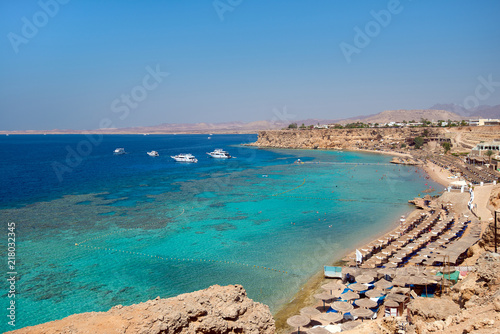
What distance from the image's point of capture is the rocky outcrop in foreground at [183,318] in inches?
295

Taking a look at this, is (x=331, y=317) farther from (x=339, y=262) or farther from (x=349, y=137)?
(x=349, y=137)

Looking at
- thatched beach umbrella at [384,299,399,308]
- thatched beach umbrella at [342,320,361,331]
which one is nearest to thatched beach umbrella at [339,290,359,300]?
thatched beach umbrella at [384,299,399,308]

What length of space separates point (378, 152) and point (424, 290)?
307 feet

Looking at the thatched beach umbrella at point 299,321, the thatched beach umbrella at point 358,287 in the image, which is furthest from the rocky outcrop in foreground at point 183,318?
the thatched beach umbrella at point 358,287

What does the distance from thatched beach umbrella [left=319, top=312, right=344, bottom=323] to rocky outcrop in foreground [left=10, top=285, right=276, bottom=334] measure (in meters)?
6.54

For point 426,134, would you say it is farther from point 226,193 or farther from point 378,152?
point 226,193

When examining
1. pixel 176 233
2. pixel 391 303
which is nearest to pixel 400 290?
pixel 391 303

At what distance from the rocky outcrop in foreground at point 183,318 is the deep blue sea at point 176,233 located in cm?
893

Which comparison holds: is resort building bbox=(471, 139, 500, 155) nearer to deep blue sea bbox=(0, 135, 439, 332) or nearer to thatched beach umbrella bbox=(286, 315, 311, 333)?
deep blue sea bbox=(0, 135, 439, 332)

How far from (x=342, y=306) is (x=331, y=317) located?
4.09ft

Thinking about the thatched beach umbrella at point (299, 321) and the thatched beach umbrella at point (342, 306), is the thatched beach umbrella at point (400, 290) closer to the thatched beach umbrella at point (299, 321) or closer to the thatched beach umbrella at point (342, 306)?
the thatched beach umbrella at point (342, 306)

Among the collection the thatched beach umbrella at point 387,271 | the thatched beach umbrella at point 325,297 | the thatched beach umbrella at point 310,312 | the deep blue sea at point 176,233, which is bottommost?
the deep blue sea at point 176,233

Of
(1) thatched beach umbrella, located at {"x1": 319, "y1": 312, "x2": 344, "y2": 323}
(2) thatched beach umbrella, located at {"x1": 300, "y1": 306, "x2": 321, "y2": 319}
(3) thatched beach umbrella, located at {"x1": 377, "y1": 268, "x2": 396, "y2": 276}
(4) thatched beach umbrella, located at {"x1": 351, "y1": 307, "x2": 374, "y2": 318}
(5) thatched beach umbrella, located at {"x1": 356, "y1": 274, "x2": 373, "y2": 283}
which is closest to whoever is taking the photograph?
(1) thatched beach umbrella, located at {"x1": 319, "y1": 312, "x2": 344, "y2": 323}

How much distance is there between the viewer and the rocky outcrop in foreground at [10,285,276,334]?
749 centimetres
